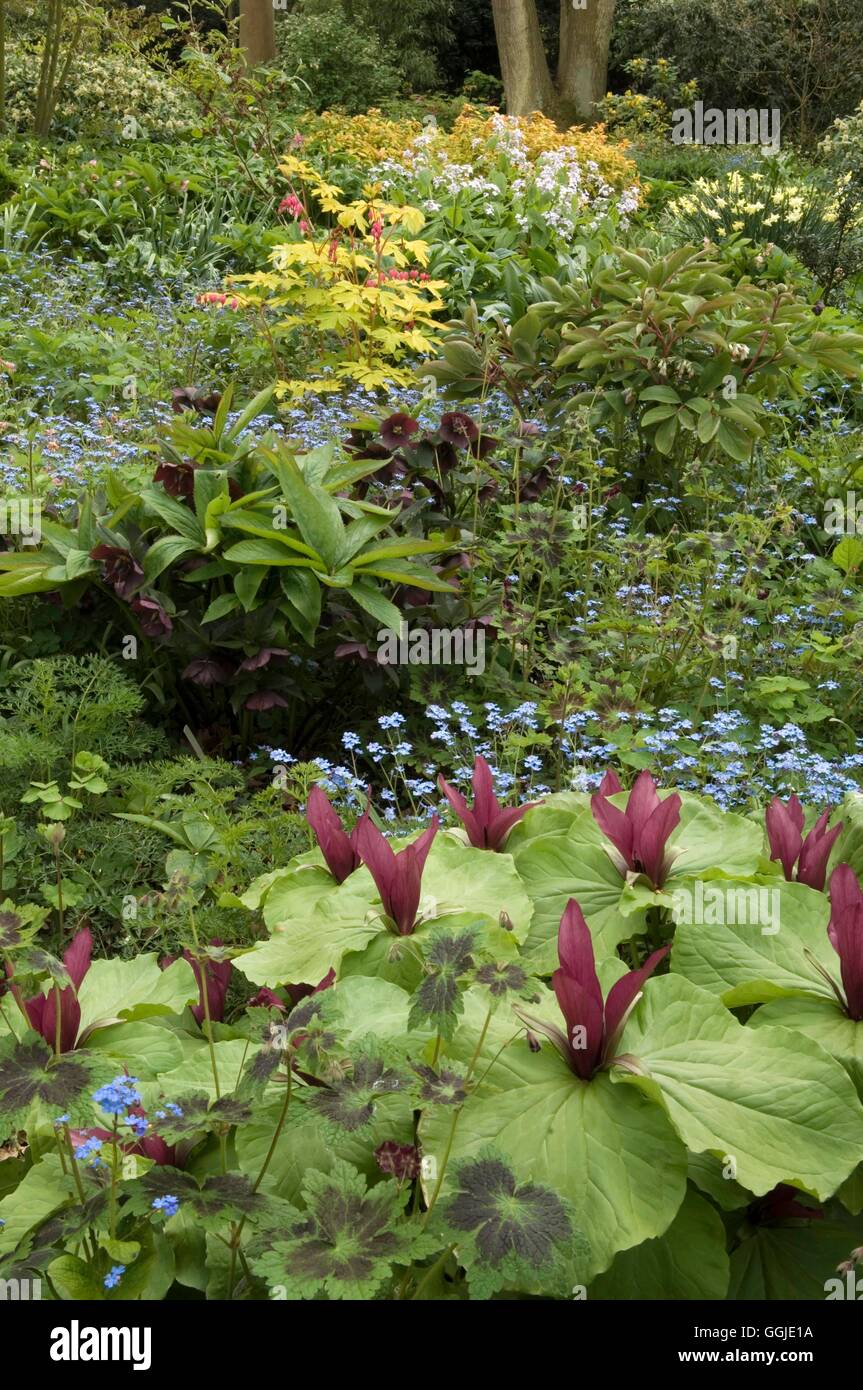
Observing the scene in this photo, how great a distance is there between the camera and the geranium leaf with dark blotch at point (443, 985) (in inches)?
46.2

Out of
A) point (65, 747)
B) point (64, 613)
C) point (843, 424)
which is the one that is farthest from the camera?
point (843, 424)

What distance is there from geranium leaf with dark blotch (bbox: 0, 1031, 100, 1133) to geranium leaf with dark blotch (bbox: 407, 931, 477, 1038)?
13.2 inches

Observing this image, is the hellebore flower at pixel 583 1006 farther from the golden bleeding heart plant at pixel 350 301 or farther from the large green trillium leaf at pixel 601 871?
the golden bleeding heart plant at pixel 350 301

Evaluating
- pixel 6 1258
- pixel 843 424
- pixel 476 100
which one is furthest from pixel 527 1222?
pixel 476 100

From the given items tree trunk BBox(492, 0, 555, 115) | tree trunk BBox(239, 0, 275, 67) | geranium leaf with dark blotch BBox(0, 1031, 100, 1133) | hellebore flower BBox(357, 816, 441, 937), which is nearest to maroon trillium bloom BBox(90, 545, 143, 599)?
hellebore flower BBox(357, 816, 441, 937)

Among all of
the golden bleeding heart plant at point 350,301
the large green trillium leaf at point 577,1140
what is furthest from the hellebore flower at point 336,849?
the golden bleeding heart plant at point 350,301

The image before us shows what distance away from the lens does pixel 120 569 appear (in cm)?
335

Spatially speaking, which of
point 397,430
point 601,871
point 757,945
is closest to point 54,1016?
point 601,871

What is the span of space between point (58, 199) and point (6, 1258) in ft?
29.5

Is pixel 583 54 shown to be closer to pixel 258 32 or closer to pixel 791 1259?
pixel 258 32

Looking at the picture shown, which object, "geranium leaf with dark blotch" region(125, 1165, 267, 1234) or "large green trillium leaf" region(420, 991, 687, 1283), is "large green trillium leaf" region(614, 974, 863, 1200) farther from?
"geranium leaf with dark blotch" region(125, 1165, 267, 1234)

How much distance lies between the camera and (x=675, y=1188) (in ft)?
3.96

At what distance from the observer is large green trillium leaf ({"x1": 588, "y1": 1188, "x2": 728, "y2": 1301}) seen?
1233 mm
